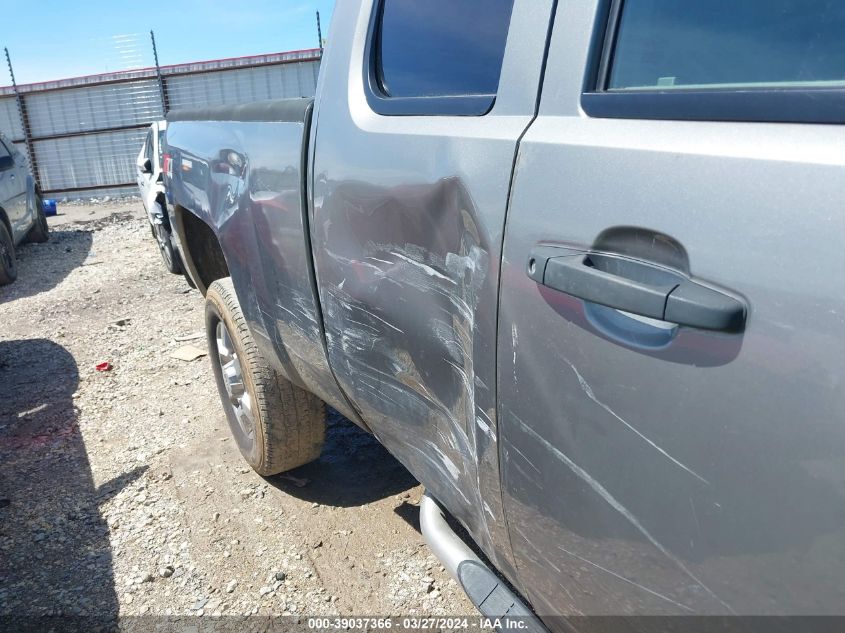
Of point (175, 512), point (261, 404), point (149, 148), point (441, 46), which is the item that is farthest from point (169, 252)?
point (441, 46)

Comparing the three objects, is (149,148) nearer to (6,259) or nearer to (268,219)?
(6,259)

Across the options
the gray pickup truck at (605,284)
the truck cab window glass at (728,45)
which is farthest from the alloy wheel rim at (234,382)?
the truck cab window glass at (728,45)

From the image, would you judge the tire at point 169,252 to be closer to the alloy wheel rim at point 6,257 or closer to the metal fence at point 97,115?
the alloy wheel rim at point 6,257

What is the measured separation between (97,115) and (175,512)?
54.1 ft

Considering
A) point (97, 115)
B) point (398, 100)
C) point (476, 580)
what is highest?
point (398, 100)

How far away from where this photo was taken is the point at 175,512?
118 inches

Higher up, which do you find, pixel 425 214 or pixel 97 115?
pixel 425 214

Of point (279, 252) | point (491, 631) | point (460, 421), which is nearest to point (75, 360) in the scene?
point (279, 252)

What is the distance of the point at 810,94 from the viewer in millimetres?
854

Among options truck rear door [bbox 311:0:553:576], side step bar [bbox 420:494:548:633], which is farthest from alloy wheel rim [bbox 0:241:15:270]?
side step bar [bbox 420:494:548:633]

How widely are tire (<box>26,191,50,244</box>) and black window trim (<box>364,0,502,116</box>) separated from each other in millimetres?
9797

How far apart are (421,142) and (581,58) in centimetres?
45

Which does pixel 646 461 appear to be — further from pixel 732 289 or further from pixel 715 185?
pixel 715 185

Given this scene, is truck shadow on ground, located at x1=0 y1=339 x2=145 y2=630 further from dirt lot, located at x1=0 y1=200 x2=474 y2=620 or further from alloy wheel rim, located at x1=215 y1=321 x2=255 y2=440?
alloy wheel rim, located at x1=215 y1=321 x2=255 y2=440
